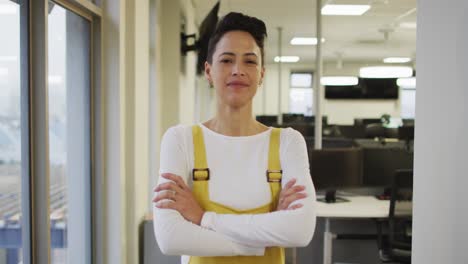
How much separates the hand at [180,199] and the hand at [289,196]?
0.25 m

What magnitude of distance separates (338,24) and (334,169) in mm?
4505

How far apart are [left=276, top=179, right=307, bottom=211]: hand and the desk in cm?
217

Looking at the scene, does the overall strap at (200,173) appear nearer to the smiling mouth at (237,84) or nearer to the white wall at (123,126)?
the smiling mouth at (237,84)

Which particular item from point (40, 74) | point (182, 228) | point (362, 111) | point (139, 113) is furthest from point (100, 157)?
point (362, 111)

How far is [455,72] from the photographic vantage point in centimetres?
152

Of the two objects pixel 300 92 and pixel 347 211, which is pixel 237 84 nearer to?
pixel 347 211

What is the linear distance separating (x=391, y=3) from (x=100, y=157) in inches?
184

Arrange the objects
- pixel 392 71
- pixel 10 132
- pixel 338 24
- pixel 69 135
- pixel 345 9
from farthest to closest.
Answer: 1. pixel 338 24
2. pixel 392 71
3. pixel 345 9
4. pixel 69 135
5. pixel 10 132

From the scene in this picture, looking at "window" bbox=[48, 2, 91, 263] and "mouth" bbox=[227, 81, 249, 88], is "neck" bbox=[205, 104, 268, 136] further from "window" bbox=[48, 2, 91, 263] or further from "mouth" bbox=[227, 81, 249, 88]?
"window" bbox=[48, 2, 91, 263]

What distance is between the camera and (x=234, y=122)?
4.85 feet

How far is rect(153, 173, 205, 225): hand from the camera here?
144 centimetres

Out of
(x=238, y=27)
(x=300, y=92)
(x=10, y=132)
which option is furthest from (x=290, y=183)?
(x=300, y=92)

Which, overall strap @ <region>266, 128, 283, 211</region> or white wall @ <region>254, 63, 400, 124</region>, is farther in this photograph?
white wall @ <region>254, 63, 400, 124</region>

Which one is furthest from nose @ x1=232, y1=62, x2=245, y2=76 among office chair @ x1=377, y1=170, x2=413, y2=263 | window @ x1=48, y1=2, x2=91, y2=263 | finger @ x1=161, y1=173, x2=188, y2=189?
office chair @ x1=377, y1=170, x2=413, y2=263
